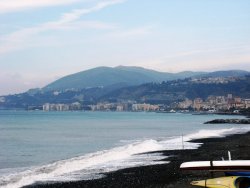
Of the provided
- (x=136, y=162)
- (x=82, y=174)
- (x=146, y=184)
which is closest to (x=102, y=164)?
(x=136, y=162)

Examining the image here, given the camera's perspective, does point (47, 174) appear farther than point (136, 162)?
No

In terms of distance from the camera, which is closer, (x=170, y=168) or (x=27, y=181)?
(x=27, y=181)

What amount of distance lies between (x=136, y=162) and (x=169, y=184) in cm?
969

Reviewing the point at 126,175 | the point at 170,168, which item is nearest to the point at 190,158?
the point at 170,168

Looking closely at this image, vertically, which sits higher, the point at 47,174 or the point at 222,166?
the point at 222,166

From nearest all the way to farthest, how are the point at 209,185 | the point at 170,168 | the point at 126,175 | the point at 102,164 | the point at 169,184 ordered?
the point at 209,185, the point at 169,184, the point at 126,175, the point at 170,168, the point at 102,164

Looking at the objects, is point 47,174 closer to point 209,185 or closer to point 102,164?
point 102,164

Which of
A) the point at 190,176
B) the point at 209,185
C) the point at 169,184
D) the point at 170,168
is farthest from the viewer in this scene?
the point at 170,168

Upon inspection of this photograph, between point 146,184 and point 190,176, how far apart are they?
93.2 inches

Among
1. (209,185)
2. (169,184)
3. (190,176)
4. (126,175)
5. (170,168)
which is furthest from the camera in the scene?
(170,168)

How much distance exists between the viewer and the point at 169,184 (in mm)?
19969

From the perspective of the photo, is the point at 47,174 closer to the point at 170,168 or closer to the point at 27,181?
the point at 27,181

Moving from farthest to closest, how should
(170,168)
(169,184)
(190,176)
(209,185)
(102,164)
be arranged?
(102,164) → (170,168) → (190,176) → (169,184) → (209,185)

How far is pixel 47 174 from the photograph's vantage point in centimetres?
2509
